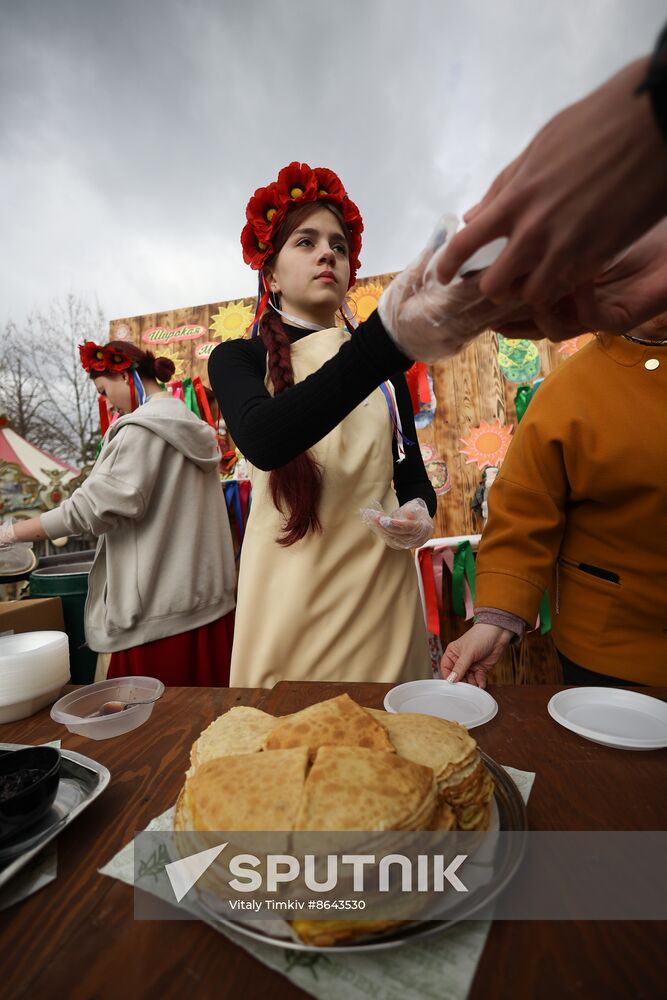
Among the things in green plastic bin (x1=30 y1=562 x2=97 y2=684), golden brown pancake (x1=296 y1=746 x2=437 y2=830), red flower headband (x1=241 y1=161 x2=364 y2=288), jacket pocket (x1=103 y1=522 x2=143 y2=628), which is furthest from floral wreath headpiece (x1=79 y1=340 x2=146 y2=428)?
golden brown pancake (x1=296 y1=746 x2=437 y2=830)

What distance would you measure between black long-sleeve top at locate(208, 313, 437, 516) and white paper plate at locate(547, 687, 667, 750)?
0.76m

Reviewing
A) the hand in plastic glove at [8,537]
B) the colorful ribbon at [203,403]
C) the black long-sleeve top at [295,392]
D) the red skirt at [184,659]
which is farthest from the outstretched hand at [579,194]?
the colorful ribbon at [203,403]

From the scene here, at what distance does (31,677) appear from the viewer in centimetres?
106

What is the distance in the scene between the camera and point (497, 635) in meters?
1.28

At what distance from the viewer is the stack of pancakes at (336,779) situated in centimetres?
51

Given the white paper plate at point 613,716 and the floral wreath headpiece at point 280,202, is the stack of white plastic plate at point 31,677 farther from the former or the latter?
the floral wreath headpiece at point 280,202

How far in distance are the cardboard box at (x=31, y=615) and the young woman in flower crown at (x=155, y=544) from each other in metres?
0.40

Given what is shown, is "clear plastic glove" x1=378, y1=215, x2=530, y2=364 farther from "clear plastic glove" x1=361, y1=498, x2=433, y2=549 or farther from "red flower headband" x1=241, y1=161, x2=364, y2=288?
"red flower headband" x1=241, y1=161, x2=364, y2=288

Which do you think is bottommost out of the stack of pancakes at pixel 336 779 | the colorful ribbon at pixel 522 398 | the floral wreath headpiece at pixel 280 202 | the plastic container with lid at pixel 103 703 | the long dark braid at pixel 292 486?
the plastic container with lid at pixel 103 703

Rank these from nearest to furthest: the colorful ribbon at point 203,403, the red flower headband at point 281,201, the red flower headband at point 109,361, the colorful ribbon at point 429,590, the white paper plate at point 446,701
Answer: the white paper plate at point 446,701 < the red flower headband at point 281,201 < the red flower headband at point 109,361 < the colorful ribbon at point 429,590 < the colorful ribbon at point 203,403

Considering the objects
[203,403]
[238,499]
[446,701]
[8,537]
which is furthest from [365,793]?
[203,403]

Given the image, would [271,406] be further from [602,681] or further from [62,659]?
[602,681]

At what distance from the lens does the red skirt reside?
224cm

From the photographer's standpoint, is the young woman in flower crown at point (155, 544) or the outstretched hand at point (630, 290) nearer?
the outstretched hand at point (630, 290)
